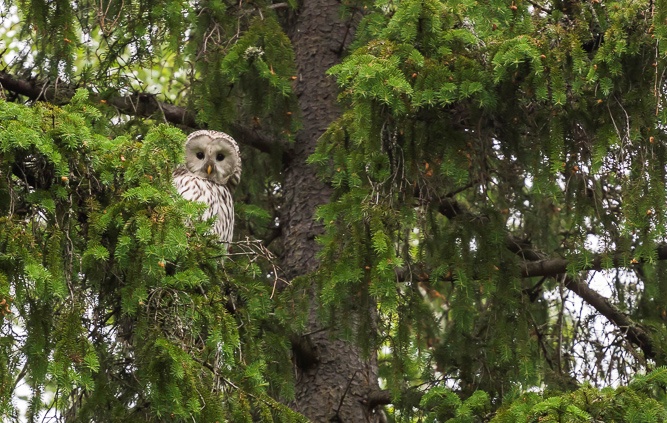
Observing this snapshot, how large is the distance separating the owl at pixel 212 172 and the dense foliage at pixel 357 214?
0.14m

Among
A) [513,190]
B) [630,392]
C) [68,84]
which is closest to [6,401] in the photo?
[630,392]

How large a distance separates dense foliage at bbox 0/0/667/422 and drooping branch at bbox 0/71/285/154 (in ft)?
0.06

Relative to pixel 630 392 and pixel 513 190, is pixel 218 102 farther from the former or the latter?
pixel 630 392

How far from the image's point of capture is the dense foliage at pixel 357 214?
4859mm

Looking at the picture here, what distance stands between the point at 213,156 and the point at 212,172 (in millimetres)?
119

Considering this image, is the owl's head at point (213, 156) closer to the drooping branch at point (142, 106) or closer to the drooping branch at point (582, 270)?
the drooping branch at point (142, 106)

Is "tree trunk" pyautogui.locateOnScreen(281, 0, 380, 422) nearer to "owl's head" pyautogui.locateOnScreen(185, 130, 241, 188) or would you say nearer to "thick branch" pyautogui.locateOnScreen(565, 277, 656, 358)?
"owl's head" pyautogui.locateOnScreen(185, 130, 241, 188)

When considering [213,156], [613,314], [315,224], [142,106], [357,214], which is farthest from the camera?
[213,156]

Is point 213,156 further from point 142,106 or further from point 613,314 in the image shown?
point 613,314

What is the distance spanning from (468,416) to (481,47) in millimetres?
1754

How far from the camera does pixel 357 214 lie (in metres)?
6.03

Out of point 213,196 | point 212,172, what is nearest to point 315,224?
point 213,196

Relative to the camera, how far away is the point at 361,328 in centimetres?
626


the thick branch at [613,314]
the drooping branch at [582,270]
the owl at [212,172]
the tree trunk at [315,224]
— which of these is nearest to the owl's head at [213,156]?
the owl at [212,172]
